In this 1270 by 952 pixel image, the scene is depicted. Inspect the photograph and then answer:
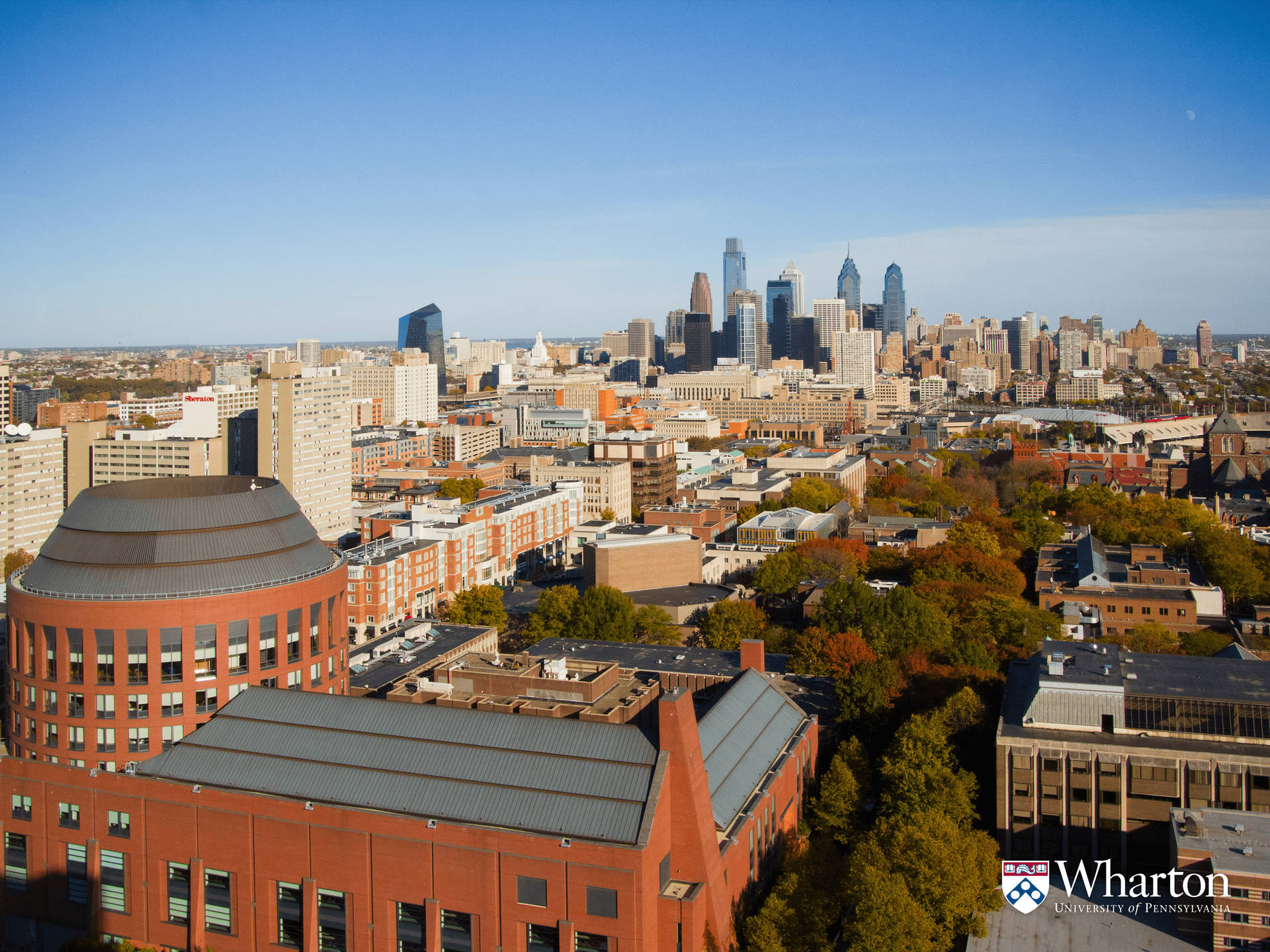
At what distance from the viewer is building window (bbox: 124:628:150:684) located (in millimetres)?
40312

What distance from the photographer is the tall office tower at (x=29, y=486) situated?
315 ft

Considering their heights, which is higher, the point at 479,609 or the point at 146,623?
the point at 146,623

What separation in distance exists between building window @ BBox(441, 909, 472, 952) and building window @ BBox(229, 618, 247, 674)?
51.6 ft

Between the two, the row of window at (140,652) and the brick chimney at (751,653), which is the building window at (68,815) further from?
the brick chimney at (751,653)

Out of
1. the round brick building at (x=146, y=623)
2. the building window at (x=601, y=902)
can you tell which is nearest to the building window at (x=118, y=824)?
the round brick building at (x=146, y=623)

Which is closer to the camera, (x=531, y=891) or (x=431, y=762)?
(x=531, y=891)

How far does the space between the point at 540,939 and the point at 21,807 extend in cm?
1866

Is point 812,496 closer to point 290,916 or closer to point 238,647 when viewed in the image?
point 238,647

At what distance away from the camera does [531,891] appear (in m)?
29.5

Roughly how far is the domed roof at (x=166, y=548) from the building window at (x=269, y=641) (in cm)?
145

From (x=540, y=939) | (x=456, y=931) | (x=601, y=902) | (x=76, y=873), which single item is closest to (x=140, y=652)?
(x=76, y=873)

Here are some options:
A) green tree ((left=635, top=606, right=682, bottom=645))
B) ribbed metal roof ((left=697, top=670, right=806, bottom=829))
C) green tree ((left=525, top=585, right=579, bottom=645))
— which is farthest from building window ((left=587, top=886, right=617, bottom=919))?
green tree ((left=635, top=606, right=682, bottom=645))

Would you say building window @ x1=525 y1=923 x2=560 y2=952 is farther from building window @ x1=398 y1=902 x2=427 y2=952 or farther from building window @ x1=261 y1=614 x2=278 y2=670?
building window @ x1=261 y1=614 x2=278 y2=670

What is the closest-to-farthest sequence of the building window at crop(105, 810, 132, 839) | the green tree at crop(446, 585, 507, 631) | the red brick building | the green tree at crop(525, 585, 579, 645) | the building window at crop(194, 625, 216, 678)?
1. the red brick building
2. the building window at crop(105, 810, 132, 839)
3. the building window at crop(194, 625, 216, 678)
4. the green tree at crop(525, 585, 579, 645)
5. the green tree at crop(446, 585, 507, 631)
